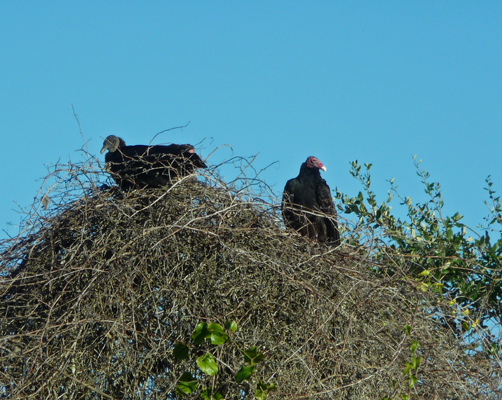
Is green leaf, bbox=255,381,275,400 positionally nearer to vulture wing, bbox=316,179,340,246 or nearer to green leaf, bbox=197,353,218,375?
green leaf, bbox=197,353,218,375

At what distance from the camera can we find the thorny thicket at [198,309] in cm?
373

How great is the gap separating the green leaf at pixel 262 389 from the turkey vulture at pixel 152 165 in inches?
78.6

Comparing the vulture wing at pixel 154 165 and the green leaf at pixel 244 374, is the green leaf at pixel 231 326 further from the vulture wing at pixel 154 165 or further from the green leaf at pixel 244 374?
the vulture wing at pixel 154 165

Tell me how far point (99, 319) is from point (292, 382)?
119 cm

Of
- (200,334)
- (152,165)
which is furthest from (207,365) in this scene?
(152,165)

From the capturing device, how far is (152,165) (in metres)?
5.18

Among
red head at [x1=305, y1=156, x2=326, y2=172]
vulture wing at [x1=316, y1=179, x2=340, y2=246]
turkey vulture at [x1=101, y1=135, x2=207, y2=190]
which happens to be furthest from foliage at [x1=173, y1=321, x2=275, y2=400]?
red head at [x1=305, y1=156, x2=326, y2=172]

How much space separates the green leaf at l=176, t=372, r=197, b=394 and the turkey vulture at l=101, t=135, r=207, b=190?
1.86 metres

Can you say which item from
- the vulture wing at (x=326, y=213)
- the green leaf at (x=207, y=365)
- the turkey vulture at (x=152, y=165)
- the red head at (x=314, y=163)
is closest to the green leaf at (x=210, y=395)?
the green leaf at (x=207, y=365)

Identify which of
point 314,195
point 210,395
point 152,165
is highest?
point 314,195

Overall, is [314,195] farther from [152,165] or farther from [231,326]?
[231,326]

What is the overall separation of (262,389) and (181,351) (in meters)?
0.48

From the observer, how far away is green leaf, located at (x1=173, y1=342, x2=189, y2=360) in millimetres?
3430

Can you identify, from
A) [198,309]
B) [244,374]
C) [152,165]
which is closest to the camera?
[244,374]
